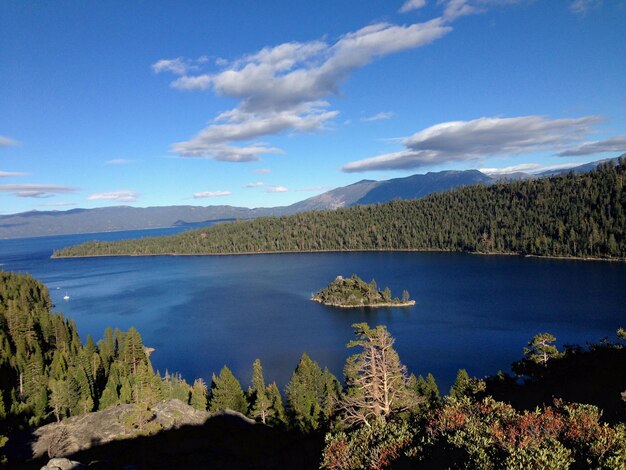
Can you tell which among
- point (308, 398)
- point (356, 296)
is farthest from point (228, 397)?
point (356, 296)

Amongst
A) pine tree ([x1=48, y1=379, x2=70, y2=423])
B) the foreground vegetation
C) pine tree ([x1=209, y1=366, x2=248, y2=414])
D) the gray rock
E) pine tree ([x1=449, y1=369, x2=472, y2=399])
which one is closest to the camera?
the foreground vegetation

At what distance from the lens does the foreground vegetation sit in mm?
14039

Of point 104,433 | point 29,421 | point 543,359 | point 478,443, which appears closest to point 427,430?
point 478,443

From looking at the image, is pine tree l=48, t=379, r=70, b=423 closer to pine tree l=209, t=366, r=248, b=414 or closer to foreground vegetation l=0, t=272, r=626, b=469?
foreground vegetation l=0, t=272, r=626, b=469

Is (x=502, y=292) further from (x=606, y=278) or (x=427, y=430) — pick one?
(x=427, y=430)

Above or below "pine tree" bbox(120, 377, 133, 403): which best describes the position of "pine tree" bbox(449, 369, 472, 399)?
above

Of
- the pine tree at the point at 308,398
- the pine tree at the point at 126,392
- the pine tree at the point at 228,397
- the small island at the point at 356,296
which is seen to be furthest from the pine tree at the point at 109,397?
the small island at the point at 356,296

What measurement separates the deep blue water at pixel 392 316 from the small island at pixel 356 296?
16.7 ft

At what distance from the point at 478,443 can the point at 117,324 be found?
140m

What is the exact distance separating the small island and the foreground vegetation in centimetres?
3994

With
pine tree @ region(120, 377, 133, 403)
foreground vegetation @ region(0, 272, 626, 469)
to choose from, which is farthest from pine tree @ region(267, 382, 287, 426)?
pine tree @ region(120, 377, 133, 403)

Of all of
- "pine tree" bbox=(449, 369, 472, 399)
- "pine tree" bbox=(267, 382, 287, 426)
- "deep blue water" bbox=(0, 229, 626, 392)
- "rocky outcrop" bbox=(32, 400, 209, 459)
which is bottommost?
"deep blue water" bbox=(0, 229, 626, 392)

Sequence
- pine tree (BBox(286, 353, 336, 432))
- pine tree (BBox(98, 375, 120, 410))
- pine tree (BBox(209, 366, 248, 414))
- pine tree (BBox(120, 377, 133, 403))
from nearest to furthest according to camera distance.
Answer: pine tree (BBox(286, 353, 336, 432)) → pine tree (BBox(209, 366, 248, 414)) → pine tree (BBox(98, 375, 120, 410)) → pine tree (BBox(120, 377, 133, 403))

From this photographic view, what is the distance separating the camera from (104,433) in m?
37.9
